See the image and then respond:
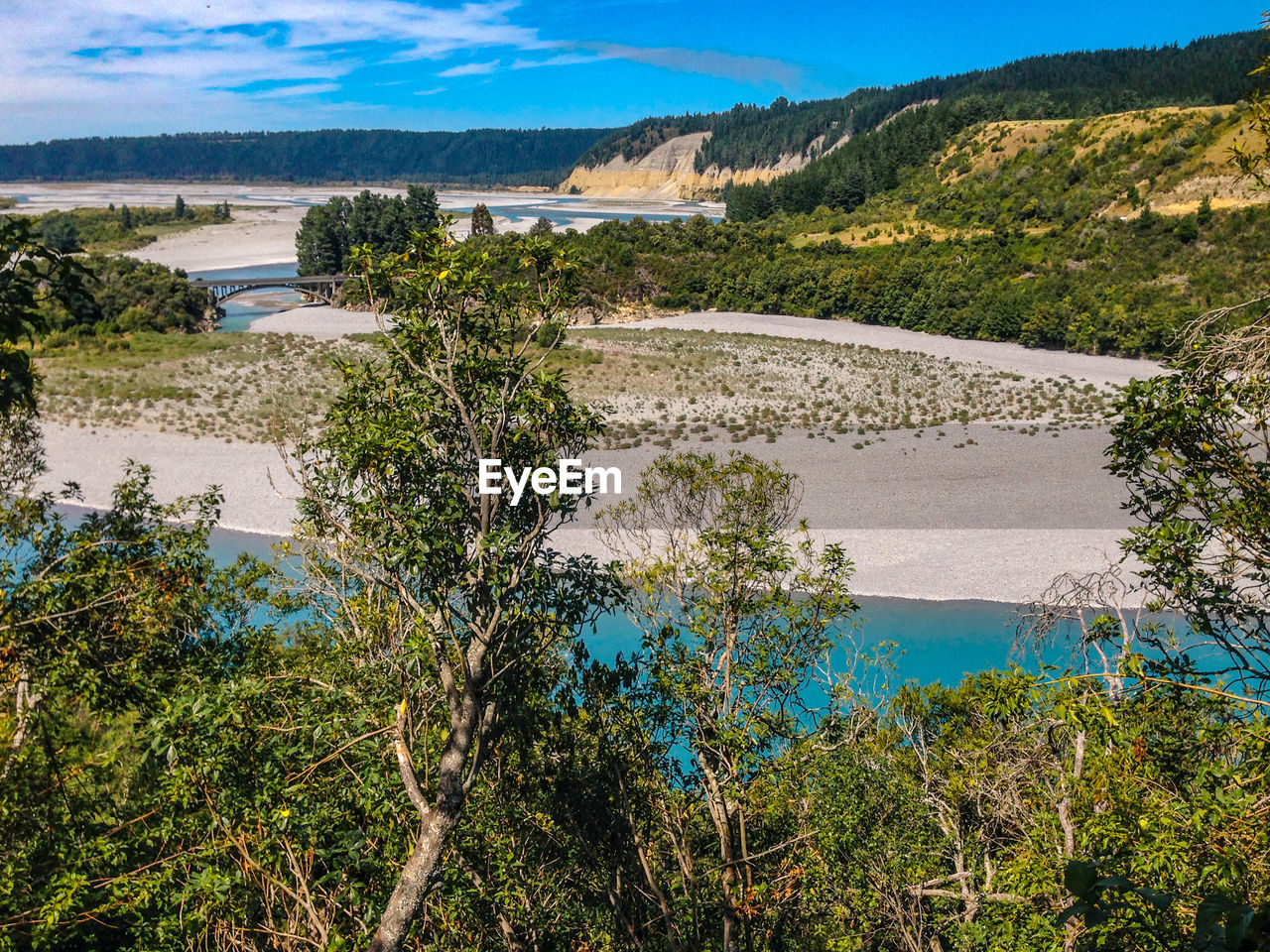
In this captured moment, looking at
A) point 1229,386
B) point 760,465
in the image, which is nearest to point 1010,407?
point 760,465

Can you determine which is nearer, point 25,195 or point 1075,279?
point 1075,279

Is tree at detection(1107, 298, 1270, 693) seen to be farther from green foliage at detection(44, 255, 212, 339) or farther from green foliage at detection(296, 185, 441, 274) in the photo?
green foliage at detection(296, 185, 441, 274)

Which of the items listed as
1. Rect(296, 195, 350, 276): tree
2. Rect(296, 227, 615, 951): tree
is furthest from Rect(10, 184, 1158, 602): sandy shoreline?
Rect(296, 195, 350, 276): tree

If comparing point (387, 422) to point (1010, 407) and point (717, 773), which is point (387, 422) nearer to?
point (717, 773)

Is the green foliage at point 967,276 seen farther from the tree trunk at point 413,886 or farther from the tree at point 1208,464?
the tree trunk at point 413,886

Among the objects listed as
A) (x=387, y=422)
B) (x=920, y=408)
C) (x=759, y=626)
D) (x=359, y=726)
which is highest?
(x=387, y=422)

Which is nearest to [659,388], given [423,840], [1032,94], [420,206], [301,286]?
[423,840]
